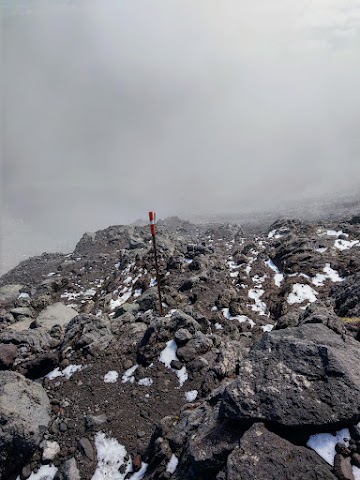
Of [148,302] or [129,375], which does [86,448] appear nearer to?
[129,375]

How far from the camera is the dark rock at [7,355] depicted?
13.2 m

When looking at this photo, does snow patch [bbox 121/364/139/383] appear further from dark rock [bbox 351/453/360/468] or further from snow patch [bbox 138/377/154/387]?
dark rock [bbox 351/453/360/468]

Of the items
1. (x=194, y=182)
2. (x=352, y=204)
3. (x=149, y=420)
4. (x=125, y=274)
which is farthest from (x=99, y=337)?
(x=194, y=182)

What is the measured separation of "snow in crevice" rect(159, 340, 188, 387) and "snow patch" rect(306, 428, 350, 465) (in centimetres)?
639

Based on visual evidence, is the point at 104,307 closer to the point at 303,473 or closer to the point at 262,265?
the point at 262,265

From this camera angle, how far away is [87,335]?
14.5 metres

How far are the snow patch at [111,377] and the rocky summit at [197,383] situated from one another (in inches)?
1.6

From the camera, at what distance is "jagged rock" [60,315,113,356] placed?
555 inches

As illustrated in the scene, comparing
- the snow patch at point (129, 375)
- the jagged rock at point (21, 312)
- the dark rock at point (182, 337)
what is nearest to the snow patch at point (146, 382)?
the snow patch at point (129, 375)

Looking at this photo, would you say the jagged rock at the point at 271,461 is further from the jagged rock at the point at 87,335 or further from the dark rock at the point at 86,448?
the jagged rock at the point at 87,335

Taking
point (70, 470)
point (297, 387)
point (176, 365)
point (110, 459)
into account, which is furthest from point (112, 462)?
point (297, 387)

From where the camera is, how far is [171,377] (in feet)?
39.8

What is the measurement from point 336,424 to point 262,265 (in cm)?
2137

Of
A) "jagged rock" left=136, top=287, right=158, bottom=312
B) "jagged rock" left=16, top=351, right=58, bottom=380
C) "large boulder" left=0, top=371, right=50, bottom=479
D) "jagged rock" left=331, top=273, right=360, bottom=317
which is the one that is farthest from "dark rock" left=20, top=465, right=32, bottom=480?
"jagged rock" left=331, top=273, right=360, bottom=317
